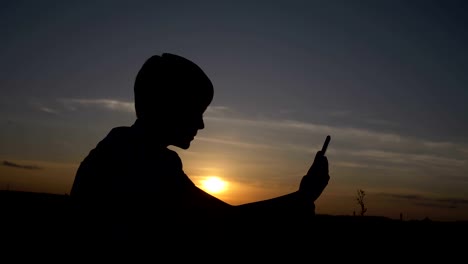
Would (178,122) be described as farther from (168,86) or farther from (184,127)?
(168,86)

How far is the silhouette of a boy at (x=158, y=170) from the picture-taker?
9.03ft

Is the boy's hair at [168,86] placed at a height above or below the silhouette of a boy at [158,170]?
above

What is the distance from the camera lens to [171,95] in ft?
9.81

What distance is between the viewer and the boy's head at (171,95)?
2.99 m

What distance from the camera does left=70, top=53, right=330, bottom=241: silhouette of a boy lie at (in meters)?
2.75

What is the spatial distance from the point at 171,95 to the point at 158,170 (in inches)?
20.1

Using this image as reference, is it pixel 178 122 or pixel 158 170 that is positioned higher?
pixel 178 122

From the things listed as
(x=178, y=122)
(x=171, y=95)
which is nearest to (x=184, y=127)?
(x=178, y=122)

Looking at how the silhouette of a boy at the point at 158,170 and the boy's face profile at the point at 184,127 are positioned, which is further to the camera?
the boy's face profile at the point at 184,127

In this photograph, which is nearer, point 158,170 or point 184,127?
point 158,170

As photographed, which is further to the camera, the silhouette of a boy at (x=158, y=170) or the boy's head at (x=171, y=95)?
the boy's head at (x=171, y=95)

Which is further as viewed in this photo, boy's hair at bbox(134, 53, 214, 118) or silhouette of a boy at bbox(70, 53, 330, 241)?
boy's hair at bbox(134, 53, 214, 118)

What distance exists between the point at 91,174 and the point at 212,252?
0.90m

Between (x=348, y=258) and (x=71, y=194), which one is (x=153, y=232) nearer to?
(x=71, y=194)
